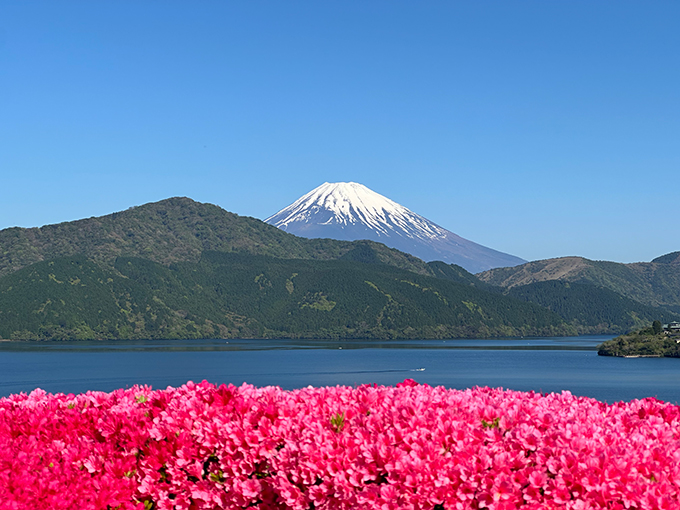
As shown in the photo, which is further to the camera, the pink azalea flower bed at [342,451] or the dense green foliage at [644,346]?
the dense green foliage at [644,346]

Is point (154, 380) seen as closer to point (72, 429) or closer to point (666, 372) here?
point (666, 372)

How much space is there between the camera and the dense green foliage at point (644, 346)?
165m

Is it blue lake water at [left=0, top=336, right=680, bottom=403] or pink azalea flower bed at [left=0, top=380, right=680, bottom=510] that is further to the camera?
blue lake water at [left=0, top=336, right=680, bottom=403]

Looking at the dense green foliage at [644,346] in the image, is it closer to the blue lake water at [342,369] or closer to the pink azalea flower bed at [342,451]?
the blue lake water at [342,369]

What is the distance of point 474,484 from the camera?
6.65m

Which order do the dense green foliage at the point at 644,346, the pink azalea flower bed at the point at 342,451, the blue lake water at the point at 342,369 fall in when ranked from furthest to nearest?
1. the dense green foliage at the point at 644,346
2. the blue lake water at the point at 342,369
3. the pink azalea flower bed at the point at 342,451

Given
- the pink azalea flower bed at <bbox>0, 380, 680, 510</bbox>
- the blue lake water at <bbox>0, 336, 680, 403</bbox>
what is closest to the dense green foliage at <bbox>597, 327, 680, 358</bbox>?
the blue lake water at <bbox>0, 336, 680, 403</bbox>

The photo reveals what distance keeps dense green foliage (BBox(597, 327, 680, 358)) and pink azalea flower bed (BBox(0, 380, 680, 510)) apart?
16915 cm

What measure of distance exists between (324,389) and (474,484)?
3.32 m

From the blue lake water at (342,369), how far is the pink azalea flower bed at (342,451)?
7623cm

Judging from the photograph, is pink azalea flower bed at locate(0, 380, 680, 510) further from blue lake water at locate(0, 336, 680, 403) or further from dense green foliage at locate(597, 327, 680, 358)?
dense green foliage at locate(597, 327, 680, 358)

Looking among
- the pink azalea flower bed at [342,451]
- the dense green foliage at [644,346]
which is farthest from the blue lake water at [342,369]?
the pink azalea flower bed at [342,451]

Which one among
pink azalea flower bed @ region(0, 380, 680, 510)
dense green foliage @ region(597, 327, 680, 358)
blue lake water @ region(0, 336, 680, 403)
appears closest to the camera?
pink azalea flower bed @ region(0, 380, 680, 510)

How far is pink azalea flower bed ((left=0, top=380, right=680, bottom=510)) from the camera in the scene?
259 inches
